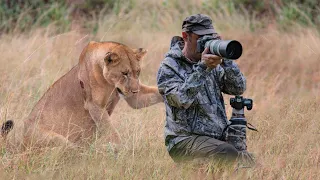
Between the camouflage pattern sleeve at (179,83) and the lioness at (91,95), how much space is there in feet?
4.64

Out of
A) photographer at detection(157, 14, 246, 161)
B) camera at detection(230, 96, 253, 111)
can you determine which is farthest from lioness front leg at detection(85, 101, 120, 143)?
camera at detection(230, 96, 253, 111)

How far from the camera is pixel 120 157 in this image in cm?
548

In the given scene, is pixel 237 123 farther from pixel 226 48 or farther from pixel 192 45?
pixel 226 48

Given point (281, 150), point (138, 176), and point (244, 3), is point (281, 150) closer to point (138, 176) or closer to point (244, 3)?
point (138, 176)

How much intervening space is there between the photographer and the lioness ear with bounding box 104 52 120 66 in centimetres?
134

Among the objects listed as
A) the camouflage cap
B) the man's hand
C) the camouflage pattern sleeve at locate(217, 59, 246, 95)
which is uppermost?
the camouflage cap

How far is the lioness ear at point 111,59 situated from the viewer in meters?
6.27

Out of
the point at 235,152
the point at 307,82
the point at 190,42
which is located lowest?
the point at 307,82

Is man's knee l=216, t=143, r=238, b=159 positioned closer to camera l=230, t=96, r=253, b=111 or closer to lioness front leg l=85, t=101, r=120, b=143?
camera l=230, t=96, r=253, b=111

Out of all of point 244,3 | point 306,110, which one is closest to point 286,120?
point 306,110

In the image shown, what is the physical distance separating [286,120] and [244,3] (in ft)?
24.2

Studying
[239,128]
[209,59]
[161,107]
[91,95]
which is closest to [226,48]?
[209,59]

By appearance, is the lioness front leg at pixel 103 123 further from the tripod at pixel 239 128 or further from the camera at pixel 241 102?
the camera at pixel 241 102

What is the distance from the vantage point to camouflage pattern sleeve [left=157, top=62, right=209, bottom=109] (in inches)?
181
